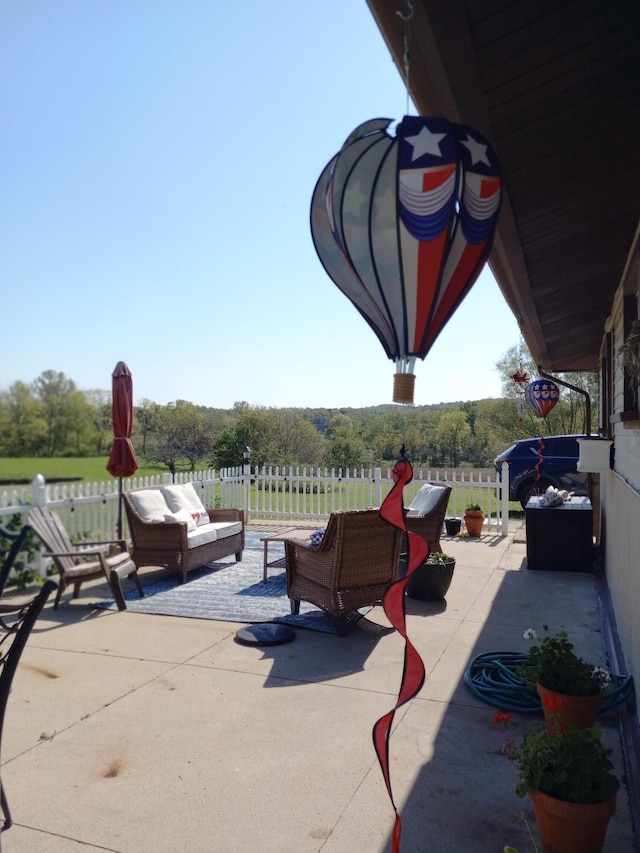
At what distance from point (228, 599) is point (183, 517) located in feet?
4.51

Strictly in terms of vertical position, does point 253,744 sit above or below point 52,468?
below

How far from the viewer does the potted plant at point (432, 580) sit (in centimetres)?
530

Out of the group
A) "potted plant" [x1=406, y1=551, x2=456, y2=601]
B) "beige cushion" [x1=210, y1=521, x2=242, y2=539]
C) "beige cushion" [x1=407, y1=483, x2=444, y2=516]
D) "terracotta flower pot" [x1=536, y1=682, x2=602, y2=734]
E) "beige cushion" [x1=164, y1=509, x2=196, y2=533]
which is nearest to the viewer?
"terracotta flower pot" [x1=536, y1=682, x2=602, y2=734]

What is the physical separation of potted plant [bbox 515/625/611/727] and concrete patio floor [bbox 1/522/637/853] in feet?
0.94

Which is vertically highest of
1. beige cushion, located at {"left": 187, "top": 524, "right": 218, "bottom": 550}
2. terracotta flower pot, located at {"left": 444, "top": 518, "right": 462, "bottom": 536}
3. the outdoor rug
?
beige cushion, located at {"left": 187, "top": 524, "right": 218, "bottom": 550}

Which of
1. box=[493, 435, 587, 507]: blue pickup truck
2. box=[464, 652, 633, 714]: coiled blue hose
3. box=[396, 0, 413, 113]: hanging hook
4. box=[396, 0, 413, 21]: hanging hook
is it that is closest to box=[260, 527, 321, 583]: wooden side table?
box=[464, 652, 633, 714]: coiled blue hose

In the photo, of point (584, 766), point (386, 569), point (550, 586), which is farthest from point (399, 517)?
point (550, 586)

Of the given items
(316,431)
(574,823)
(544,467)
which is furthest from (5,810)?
(316,431)

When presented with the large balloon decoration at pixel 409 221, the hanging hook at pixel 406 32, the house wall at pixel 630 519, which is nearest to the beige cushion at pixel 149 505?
the house wall at pixel 630 519

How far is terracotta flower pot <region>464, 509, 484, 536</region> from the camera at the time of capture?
28.6ft

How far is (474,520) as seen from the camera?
876 centimetres

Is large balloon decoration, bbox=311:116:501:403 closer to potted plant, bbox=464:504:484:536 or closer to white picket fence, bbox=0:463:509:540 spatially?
white picket fence, bbox=0:463:509:540

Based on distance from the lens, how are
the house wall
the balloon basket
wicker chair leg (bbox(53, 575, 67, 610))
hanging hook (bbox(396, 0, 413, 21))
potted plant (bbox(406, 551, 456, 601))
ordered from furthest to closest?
potted plant (bbox(406, 551, 456, 601)) < wicker chair leg (bbox(53, 575, 67, 610)) < the house wall < the balloon basket < hanging hook (bbox(396, 0, 413, 21))

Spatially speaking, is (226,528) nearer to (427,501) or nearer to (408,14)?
(427,501)
